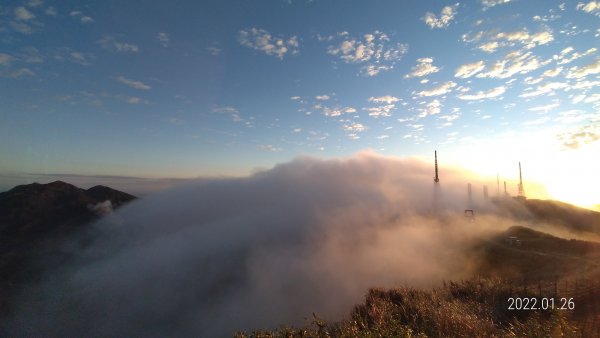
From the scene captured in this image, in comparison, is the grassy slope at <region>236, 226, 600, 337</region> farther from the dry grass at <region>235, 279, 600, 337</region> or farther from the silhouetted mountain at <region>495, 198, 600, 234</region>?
the silhouetted mountain at <region>495, 198, 600, 234</region>

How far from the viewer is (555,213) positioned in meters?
86.1

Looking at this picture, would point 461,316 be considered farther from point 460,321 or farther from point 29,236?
point 29,236

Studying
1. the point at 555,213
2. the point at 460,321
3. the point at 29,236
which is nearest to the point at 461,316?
the point at 460,321

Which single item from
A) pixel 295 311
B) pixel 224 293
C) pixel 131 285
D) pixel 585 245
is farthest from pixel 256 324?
pixel 131 285

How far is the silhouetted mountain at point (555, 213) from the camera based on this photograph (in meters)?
77.0

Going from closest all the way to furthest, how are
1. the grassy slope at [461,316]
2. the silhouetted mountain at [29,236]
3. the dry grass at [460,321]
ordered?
the dry grass at [460,321] < the grassy slope at [461,316] < the silhouetted mountain at [29,236]

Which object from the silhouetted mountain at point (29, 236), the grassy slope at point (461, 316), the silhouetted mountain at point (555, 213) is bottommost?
the silhouetted mountain at point (29, 236)

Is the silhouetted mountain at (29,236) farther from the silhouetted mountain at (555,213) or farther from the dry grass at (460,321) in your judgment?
the silhouetted mountain at (555,213)

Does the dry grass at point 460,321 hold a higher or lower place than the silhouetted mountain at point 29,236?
higher

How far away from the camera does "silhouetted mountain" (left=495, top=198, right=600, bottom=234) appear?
7700cm

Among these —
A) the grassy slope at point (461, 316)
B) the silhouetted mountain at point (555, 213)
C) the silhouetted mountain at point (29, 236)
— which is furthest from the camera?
the silhouetted mountain at point (29, 236)

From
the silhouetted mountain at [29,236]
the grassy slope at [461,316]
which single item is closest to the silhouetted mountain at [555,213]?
the grassy slope at [461,316]

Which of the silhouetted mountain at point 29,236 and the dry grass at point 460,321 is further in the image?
the silhouetted mountain at point 29,236

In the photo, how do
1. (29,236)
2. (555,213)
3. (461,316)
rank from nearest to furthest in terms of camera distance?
1. (461,316)
2. (555,213)
3. (29,236)
